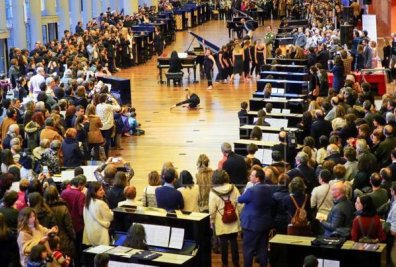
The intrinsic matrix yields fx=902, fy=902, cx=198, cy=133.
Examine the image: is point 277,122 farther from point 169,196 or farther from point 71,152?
point 169,196

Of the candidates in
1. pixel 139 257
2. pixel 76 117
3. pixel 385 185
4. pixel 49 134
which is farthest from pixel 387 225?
pixel 76 117

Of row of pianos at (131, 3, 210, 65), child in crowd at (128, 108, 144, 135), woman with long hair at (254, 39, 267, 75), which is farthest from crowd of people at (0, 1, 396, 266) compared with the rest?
row of pianos at (131, 3, 210, 65)

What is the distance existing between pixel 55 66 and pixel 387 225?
13101 millimetres

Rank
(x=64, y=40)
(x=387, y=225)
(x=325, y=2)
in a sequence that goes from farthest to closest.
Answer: (x=325, y=2), (x=64, y=40), (x=387, y=225)

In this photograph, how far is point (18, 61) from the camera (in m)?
21.6

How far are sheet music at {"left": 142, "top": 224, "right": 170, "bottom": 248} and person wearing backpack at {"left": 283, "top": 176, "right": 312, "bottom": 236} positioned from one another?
129 cm

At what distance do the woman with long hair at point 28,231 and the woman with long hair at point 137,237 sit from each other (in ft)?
2.35

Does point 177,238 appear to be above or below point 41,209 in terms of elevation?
below

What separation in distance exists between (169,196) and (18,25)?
1863cm

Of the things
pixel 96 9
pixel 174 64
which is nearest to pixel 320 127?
pixel 174 64

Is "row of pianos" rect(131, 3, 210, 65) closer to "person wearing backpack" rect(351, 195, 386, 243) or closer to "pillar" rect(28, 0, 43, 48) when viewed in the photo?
"pillar" rect(28, 0, 43, 48)

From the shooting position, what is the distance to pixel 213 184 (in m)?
10.0

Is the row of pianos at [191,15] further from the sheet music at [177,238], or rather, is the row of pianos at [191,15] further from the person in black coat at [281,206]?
the sheet music at [177,238]

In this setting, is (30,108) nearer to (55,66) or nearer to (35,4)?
(55,66)
